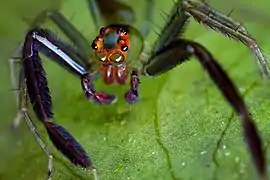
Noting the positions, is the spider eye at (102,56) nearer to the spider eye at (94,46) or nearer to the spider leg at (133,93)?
the spider eye at (94,46)

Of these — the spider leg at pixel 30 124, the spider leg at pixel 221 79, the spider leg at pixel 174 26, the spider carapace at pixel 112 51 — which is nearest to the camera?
the spider leg at pixel 221 79

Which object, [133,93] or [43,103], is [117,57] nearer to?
[133,93]

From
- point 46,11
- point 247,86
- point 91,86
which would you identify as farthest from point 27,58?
point 247,86

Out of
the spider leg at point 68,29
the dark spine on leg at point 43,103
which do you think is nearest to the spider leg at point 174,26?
the spider leg at point 68,29

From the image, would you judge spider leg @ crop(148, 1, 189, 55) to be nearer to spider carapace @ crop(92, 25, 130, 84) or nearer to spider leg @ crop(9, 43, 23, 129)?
spider carapace @ crop(92, 25, 130, 84)

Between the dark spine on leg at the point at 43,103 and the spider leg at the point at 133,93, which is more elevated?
the dark spine on leg at the point at 43,103

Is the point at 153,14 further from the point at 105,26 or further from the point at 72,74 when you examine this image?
the point at 72,74

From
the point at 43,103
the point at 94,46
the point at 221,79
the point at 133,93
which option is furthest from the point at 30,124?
the point at 221,79
